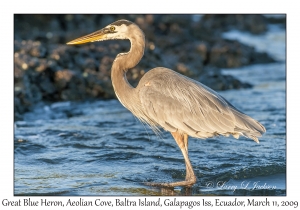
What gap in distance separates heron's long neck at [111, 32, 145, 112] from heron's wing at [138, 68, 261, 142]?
18 cm

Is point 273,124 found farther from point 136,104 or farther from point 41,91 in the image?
point 41,91

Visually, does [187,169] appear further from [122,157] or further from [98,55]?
[98,55]

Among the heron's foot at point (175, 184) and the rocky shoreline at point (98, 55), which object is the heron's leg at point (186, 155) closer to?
the heron's foot at point (175, 184)

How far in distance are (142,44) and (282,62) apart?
11161 mm

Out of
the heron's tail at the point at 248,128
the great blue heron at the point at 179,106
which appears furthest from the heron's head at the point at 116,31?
the heron's tail at the point at 248,128

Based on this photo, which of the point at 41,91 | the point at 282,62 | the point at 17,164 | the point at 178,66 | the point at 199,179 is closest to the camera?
the point at 199,179

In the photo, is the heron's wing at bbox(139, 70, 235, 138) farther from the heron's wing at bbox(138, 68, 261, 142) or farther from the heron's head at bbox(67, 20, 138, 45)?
the heron's head at bbox(67, 20, 138, 45)

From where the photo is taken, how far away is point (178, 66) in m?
13.8

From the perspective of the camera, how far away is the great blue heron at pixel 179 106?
267 inches

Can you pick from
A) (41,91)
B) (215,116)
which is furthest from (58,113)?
(215,116)

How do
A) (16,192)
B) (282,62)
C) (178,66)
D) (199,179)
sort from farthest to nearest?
(282,62), (178,66), (199,179), (16,192)

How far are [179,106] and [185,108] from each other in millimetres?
80

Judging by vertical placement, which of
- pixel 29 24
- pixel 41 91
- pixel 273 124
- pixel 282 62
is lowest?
pixel 273 124

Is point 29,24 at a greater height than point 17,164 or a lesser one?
greater
